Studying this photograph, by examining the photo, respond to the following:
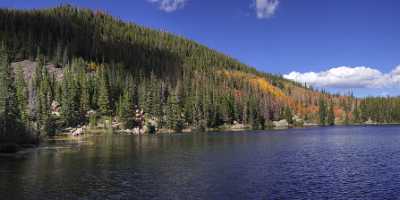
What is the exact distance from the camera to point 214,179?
50594 mm

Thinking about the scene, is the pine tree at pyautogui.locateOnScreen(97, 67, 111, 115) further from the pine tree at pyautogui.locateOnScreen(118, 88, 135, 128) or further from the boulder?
the boulder

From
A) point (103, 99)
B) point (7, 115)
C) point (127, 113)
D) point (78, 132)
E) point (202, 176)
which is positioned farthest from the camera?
point (103, 99)

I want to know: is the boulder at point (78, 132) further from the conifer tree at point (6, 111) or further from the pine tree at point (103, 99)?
the conifer tree at point (6, 111)

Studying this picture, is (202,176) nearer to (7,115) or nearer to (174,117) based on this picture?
(7,115)

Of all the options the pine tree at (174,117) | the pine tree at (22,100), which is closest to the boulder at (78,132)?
the pine tree at (22,100)

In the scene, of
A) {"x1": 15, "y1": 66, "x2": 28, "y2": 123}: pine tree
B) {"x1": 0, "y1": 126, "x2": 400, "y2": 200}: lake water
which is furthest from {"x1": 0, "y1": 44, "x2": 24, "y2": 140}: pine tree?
{"x1": 0, "y1": 126, "x2": 400, "y2": 200}: lake water

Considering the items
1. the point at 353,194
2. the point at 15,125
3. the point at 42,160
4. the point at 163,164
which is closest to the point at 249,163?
the point at 163,164

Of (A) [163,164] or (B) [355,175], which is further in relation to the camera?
(A) [163,164]

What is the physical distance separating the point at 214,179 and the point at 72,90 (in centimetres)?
13382

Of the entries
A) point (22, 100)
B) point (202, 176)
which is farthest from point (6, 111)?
point (202, 176)

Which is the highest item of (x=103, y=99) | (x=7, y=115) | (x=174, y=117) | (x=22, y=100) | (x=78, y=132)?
(x=103, y=99)

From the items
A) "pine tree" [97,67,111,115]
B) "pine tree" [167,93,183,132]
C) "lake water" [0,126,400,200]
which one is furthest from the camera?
"pine tree" [167,93,183,132]

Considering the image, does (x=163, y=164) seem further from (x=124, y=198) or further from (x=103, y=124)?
(x=103, y=124)

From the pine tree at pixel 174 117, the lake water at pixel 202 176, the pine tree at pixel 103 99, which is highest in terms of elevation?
the pine tree at pixel 103 99
